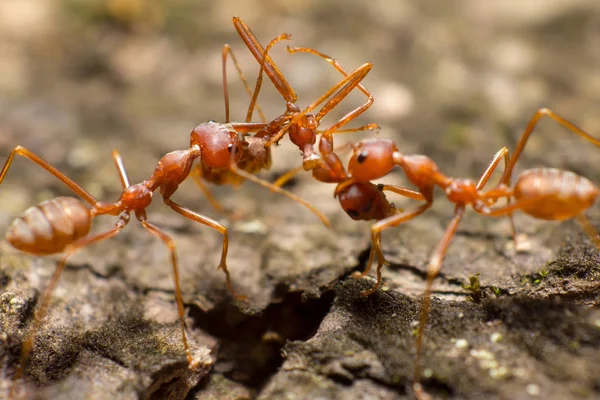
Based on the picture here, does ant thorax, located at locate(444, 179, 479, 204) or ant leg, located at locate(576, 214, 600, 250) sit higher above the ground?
ant thorax, located at locate(444, 179, 479, 204)

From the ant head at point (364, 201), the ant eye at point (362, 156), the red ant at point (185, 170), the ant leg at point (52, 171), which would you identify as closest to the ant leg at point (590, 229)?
the ant head at point (364, 201)

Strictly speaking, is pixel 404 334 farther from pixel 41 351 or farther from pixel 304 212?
pixel 41 351

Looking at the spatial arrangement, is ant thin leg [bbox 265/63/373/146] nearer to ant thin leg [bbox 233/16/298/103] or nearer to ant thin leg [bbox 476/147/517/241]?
ant thin leg [bbox 233/16/298/103]

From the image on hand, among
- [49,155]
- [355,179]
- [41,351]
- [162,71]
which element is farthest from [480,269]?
[162,71]

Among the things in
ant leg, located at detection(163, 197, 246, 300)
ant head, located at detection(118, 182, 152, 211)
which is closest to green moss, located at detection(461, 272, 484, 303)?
ant leg, located at detection(163, 197, 246, 300)

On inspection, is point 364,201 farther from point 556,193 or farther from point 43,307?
point 43,307

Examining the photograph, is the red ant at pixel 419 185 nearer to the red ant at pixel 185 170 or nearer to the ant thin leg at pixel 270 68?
the red ant at pixel 185 170
